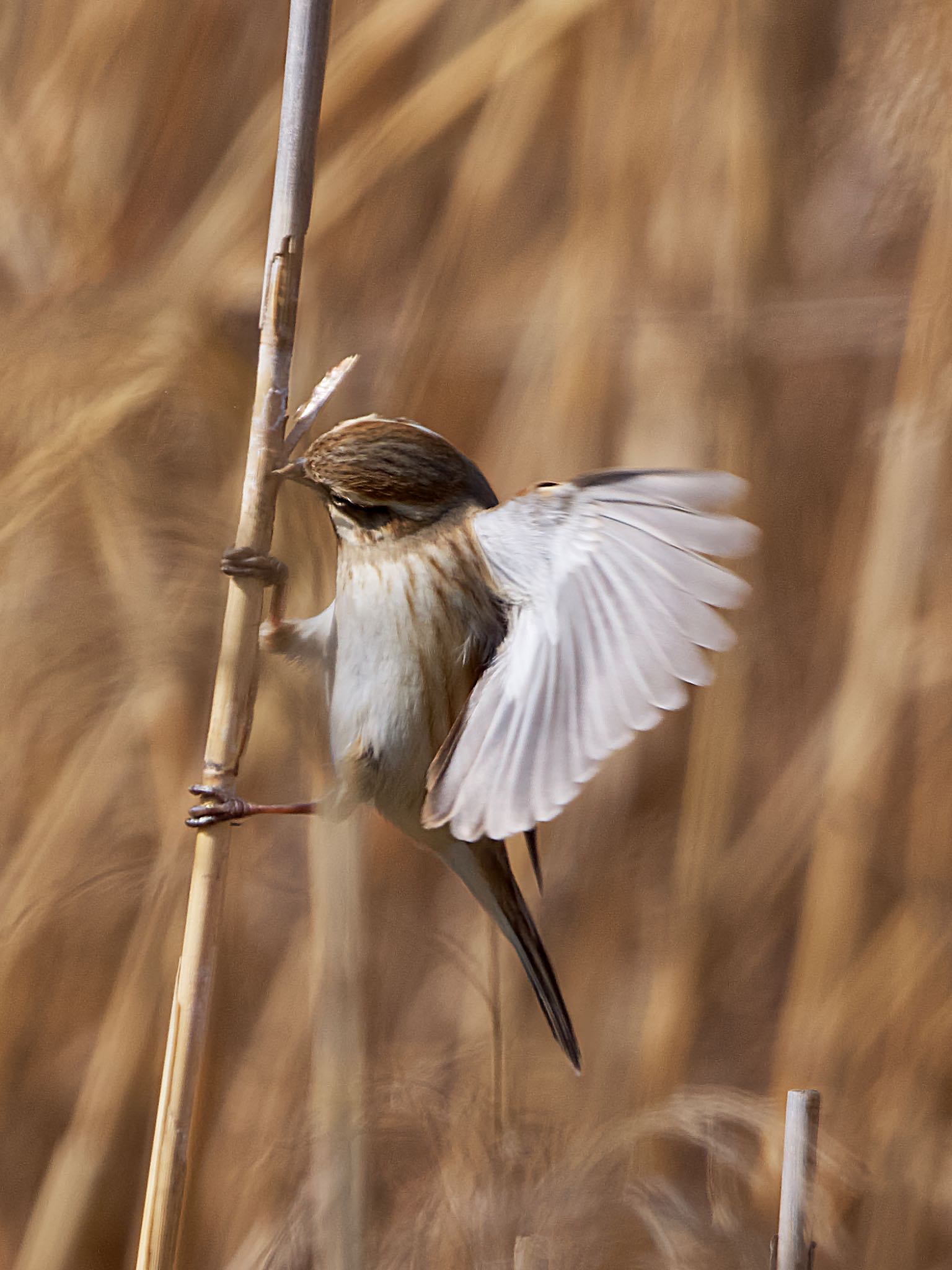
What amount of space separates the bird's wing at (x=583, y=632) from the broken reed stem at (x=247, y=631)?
0.10 m

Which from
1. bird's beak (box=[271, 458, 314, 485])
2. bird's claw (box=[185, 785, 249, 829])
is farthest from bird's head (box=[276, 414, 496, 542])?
bird's claw (box=[185, 785, 249, 829])

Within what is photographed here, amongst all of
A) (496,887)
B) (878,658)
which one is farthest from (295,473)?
(878,658)

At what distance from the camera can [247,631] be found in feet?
1.74

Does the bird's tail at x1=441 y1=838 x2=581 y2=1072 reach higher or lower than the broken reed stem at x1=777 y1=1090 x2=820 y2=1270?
higher

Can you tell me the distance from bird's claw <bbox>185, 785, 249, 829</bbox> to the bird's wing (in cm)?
10

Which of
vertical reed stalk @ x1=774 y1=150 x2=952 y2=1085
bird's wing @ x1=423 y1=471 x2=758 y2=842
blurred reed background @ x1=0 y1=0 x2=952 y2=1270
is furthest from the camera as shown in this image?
vertical reed stalk @ x1=774 y1=150 x2=952 y2=1085

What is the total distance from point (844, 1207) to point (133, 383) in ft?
2.96

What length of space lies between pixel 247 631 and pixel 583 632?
16 centimetres

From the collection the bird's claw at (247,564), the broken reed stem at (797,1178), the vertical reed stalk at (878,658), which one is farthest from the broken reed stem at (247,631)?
the vertical reed stalk at (878,658)

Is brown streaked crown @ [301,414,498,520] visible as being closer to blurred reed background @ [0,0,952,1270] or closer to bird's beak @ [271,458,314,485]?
bird's beak @ [271,458,314,485]

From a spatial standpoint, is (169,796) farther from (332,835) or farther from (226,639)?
(226,639)

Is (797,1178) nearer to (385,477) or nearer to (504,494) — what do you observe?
(385,477)

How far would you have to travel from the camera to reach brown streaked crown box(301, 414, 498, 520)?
0.52 metres

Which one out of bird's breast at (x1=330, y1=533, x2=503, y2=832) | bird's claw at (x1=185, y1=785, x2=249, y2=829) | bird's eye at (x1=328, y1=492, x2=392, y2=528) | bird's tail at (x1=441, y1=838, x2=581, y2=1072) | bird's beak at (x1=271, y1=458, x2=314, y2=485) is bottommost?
bird's tail at (x1=441, y1=838, x2=581, y2=1072)
